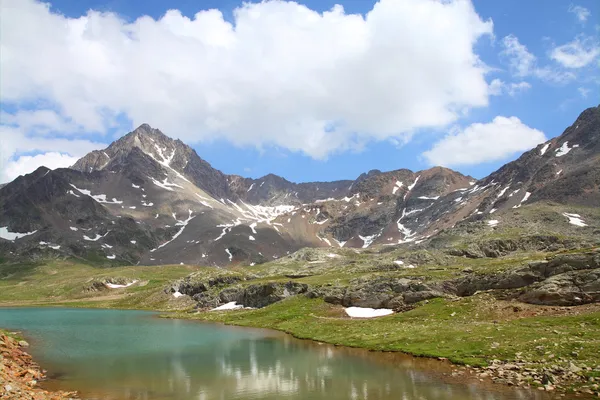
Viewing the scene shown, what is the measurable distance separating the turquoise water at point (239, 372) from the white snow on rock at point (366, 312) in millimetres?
18262

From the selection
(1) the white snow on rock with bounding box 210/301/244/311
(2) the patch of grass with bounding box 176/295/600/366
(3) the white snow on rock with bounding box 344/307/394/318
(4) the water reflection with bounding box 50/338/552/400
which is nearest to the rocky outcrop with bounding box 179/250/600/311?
(3) the white snow on rock with bounding box 344/307/394/318

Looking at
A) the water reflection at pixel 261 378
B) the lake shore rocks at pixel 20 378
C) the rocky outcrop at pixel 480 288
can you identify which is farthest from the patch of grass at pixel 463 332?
the lake shore rocks at pixel 20 378

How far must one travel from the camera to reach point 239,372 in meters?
38.8

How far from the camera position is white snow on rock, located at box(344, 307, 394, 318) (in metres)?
72.7

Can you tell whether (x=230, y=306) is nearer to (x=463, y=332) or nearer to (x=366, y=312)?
(x=366, y=312)

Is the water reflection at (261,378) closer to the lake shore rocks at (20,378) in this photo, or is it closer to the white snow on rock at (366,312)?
the lake shore rocks at (20,378)

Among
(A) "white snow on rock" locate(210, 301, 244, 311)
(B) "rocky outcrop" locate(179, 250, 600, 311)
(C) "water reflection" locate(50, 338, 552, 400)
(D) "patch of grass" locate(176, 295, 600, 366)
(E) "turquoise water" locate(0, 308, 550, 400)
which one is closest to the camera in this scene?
(C) "water reflection" locate(50, 338, 552, 400)

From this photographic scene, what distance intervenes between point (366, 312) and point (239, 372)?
41202 mm

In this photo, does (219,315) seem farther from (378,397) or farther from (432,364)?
(378,397)

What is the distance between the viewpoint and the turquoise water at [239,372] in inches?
1182

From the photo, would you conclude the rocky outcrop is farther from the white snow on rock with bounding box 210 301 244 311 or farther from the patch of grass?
the patch of grass

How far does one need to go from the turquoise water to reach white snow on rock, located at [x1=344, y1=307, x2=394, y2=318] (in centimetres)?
1826

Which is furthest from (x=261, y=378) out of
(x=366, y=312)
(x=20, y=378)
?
(x=366, y=312)

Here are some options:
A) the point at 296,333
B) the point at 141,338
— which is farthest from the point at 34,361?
the point at 296,333
